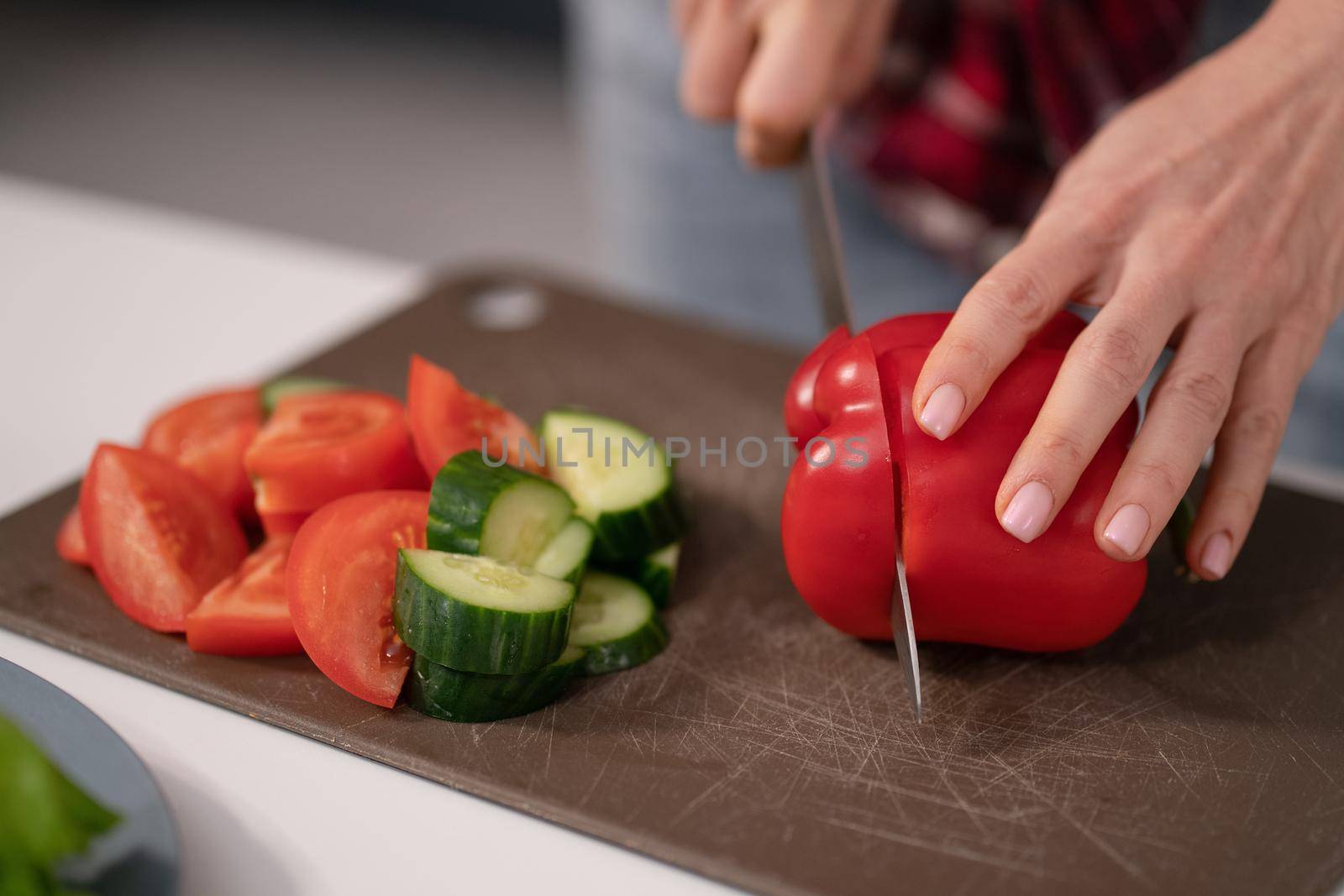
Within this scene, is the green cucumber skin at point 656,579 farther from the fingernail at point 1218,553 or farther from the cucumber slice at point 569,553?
the fingernail at point 1218,553

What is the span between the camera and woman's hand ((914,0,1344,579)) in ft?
3.59

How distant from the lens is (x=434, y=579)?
1.10 metres

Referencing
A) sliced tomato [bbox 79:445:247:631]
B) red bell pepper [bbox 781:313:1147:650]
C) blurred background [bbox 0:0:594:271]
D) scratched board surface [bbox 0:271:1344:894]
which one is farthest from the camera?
blurred background [bbox 0:0:594:271]

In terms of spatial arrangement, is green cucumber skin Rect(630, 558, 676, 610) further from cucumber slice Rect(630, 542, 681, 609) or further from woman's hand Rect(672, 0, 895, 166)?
woman's hand Rect(672, 0, 895, 166)

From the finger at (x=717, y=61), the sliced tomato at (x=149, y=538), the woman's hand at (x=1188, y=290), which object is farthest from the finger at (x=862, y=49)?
the sliced tomato at (x=149, y=538)

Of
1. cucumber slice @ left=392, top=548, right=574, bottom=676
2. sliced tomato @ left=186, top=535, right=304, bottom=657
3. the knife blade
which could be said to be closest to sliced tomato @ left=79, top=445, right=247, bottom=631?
sliced tomato @ left=186, top=535, right=304, bottom=657

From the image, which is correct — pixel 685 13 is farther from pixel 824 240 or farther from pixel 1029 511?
pixel 1029 511

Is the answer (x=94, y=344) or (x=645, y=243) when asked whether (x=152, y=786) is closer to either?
(x=94, y=344)

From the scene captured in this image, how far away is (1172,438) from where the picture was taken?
112 cm

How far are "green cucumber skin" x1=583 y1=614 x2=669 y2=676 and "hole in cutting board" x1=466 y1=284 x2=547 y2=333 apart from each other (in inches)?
31.9

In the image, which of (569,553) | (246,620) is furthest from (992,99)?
(246,620)

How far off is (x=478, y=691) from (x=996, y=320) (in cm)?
57

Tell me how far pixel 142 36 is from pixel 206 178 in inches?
67.8

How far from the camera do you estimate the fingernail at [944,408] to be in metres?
1.09
